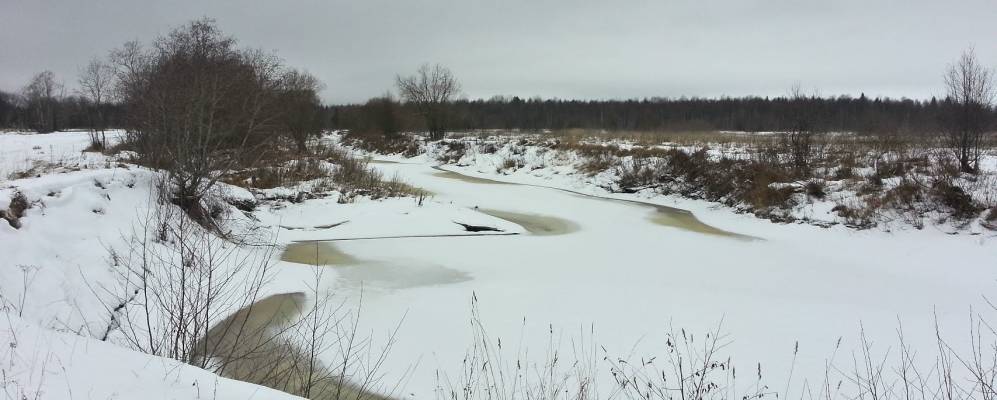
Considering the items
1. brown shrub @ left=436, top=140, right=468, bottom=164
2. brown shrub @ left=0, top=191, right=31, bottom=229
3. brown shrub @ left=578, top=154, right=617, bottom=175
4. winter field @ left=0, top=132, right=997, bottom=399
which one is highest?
brown shrub @ left=436, top=140, right=468, bottom=164

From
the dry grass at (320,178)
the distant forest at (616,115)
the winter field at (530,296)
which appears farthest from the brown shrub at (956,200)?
the dry grass at (320,178)

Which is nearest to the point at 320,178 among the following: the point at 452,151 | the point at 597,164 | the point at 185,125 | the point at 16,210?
the point at 185,125

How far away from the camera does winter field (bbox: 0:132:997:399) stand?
4594mm

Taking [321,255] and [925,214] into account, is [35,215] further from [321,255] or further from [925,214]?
[925,214]

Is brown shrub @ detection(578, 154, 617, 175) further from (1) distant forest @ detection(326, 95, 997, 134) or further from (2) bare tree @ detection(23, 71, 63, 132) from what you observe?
(2) bare tree @ detection(23, 71, 63, 132)

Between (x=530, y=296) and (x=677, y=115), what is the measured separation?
264 ft

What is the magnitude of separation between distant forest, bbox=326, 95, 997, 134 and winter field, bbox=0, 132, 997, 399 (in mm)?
4128

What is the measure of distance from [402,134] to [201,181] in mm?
37959

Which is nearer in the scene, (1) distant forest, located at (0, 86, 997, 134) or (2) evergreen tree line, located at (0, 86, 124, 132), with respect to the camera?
(1) distant forest, located at (0, 86, 997, 134)

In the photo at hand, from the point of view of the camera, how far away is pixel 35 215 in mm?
6832

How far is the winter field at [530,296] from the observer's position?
459 centimetres

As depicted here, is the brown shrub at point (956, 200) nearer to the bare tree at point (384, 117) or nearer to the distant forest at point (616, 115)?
the distant forest at point (616, 115)

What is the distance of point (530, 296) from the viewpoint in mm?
7469

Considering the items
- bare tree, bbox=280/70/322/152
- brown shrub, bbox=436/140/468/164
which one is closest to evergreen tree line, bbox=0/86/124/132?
bare tree, bbox=280/70/322/152
